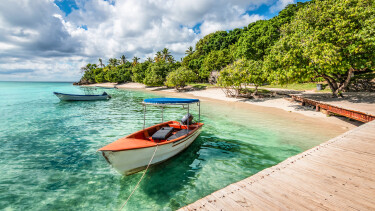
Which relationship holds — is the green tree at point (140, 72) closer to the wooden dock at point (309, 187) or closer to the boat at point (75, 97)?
the boat at point (75, 97)

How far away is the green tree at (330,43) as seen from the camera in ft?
49.9

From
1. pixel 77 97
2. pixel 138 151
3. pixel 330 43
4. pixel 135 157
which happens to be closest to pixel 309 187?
pixel 138 151

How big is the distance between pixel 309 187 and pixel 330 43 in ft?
56.9

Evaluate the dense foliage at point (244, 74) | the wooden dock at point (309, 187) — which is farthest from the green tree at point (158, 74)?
the wooden dock at point (309, 187)

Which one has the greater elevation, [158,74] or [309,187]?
[158,74]

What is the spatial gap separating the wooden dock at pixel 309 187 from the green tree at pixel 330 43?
12949 millimetres

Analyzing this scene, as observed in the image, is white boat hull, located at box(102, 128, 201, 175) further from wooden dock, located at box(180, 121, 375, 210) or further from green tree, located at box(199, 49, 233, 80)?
green tree, located at box(199, 49, 233, 80)

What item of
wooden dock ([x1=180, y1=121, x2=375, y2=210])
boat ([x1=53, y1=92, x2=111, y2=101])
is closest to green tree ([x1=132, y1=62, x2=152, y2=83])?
boat ([x1=53, y1=92, x2=111, y2=101])

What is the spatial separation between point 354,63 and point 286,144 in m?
12.7

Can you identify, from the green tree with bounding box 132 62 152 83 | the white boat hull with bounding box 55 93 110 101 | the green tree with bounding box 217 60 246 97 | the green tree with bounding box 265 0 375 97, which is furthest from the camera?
the green tree with bounding box 132 62 152 83

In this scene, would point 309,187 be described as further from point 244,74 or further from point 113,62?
point 113,62

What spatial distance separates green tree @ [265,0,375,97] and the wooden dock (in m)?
12.9

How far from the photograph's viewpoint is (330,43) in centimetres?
1578

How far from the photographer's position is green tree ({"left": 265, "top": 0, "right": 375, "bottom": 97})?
15195 mm
